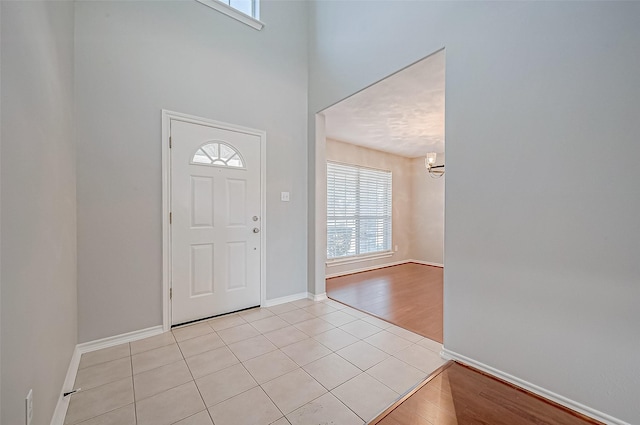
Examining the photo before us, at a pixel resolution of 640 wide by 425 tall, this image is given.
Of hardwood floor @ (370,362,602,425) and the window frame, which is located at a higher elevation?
the window frame

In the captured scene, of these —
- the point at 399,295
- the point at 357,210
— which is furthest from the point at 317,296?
the point at 357,210

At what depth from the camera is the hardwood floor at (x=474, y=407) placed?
1.40 metres

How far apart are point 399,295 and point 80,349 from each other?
3364 mm

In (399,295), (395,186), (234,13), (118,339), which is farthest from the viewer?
(395,186)

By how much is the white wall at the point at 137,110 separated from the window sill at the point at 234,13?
6 centimetres

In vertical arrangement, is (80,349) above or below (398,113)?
below

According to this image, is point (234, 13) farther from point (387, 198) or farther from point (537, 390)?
point (537, 390)

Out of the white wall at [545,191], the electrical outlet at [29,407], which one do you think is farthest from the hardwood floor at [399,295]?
the electrical outlet at [29,407]

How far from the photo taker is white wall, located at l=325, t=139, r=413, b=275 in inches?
189

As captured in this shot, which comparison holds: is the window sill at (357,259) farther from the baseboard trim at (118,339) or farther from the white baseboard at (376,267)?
the baseboard trim at (118,339)

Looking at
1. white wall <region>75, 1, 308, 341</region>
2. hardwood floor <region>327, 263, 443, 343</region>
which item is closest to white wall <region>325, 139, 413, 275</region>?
hardwood floor <region>327, 263, 443, 343</region>

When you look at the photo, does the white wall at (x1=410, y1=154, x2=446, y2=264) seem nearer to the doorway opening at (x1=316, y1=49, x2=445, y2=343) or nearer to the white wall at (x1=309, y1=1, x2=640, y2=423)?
the doorway opening at (x1=316, y1=49, x2=445, y2=343)

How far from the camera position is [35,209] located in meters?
1.18

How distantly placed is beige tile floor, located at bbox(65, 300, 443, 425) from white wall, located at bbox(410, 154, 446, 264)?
11.5ft
